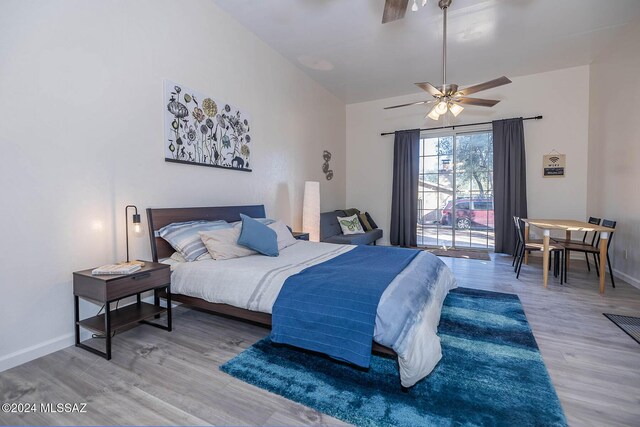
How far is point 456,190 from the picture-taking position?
5809 millimetres

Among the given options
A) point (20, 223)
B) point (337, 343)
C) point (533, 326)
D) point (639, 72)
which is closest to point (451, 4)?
point (639, 72)

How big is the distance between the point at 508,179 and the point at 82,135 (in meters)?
5.92

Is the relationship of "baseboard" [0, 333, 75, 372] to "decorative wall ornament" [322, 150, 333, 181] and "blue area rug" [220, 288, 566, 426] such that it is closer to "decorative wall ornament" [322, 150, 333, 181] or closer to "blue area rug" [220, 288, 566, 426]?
"blue area rug" [220, 288, 566, 426]

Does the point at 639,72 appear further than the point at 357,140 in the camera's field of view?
No

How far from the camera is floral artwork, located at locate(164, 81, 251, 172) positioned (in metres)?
2.78

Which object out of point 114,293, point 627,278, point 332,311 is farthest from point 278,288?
point 627,278

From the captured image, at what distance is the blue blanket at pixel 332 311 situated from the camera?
1.66 meters

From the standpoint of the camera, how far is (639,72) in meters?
3.36

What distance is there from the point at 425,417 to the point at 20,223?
2.65 m

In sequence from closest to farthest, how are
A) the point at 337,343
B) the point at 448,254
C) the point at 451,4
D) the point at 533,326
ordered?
the point at 337,343, the point at 533,326, the point at 451,4, the point at 448,254

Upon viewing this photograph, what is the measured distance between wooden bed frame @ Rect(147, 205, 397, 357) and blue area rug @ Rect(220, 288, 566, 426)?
0.22 m

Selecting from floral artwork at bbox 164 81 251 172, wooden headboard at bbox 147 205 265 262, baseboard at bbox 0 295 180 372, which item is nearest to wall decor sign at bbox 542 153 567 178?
floral artwork at bbox 164 81 251 172

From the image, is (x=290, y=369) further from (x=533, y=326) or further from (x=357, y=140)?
(x=357, y=140)

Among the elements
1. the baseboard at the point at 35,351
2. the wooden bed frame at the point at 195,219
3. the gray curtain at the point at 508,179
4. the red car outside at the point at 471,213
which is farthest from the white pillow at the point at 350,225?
the baseboard at the point at 35,351
